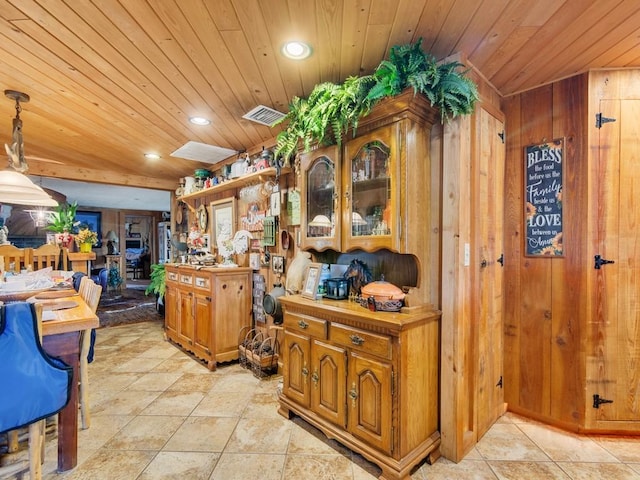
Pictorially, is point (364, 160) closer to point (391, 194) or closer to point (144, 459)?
point (391, 194)

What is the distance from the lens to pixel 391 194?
179 cm

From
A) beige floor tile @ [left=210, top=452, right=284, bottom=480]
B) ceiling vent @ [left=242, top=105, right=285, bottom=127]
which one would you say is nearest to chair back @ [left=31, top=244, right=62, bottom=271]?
ceiling vent @ [left=242, top=105, right=285, bottom=127]

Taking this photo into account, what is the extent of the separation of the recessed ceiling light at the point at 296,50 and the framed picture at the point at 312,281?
53.1 inches

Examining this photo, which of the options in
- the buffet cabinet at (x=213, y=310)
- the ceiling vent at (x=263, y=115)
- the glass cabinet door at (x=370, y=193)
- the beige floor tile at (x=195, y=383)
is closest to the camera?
the glass cabinet door at (x=370, y=193)

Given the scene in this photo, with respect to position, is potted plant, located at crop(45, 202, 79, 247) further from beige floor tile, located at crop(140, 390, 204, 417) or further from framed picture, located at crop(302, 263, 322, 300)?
framed picture, located at crop(302, 263, 322, 300)

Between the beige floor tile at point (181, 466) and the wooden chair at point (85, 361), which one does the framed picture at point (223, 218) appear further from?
the beige floor tile at point (181, 466)

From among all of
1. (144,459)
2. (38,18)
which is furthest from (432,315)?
(38,18)

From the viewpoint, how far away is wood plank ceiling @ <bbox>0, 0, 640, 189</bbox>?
4.82 feet

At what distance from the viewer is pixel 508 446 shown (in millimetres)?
1959

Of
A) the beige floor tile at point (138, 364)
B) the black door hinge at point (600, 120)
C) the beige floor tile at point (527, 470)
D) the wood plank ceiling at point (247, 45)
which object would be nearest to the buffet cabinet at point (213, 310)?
the beige floor tile at point (138, 364)

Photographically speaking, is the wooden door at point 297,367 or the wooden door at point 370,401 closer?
the wooden door at point 370,401

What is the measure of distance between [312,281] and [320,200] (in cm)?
59

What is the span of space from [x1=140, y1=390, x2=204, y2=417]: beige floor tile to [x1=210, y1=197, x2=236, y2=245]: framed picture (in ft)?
5.92

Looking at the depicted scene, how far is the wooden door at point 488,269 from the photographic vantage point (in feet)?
6.53
